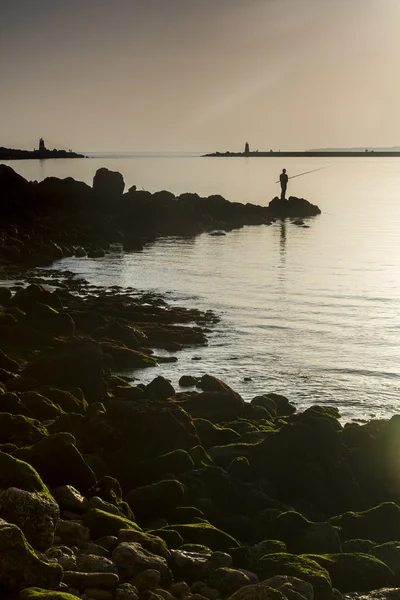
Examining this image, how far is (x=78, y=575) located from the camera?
7191 millimetres

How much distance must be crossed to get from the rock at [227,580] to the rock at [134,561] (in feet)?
1.70

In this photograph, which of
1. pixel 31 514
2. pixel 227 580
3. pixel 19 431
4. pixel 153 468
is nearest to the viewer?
pixel 31 514

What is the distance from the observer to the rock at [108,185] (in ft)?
212

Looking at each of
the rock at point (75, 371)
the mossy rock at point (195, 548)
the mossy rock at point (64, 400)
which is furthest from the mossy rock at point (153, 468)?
the rock at point (75, 371)

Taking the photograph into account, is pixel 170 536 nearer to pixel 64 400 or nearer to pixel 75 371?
pixel 64 400

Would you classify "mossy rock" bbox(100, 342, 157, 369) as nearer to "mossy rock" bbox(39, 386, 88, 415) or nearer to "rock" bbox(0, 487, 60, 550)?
"mossy rock" bbox(39, 386, 88, 415)

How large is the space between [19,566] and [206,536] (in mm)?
3246

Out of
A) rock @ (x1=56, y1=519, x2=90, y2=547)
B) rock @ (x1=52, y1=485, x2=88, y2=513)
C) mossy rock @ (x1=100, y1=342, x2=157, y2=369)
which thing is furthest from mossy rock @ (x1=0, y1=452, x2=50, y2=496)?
mossy rock @ (x1=100, y1=342, x2=157, y2=369)

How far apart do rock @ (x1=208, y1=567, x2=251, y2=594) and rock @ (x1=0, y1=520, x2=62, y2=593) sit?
6.39 ft

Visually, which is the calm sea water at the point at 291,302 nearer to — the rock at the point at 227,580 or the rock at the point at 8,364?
the rock at the point at 8,364

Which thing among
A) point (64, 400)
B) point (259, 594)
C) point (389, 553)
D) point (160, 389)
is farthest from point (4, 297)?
point (259, 594)

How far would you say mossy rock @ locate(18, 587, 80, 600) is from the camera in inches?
251

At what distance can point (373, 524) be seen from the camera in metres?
10.7

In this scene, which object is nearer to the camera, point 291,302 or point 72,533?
point 72,533
